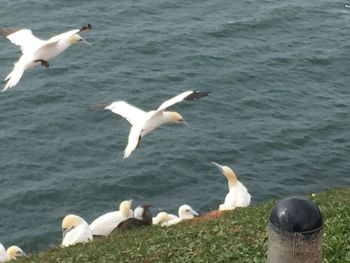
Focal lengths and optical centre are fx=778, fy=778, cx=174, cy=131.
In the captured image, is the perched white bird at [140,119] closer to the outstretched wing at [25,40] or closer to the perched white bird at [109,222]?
the perched white bird at [109,222]

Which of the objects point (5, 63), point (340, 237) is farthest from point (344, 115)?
point (340, 237)

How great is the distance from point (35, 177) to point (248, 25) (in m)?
16.0

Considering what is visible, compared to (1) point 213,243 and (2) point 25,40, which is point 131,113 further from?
(1) point 213,243

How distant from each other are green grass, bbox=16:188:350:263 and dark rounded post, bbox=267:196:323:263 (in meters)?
4.78

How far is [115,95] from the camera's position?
3116 cm

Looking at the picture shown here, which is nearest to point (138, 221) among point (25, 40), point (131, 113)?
point (131, 113)

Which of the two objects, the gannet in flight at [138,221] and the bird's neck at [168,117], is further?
the bird's neck at [168,117]

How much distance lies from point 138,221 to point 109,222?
149cm

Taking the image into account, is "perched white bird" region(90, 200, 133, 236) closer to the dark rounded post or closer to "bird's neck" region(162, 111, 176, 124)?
"bird's neck" region(162, 111, 176, 124)

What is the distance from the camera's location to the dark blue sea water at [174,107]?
2575 centimetres

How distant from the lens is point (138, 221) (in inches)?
690

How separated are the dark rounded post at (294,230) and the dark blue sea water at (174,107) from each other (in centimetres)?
1787

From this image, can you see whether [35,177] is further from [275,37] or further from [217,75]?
[275,37]

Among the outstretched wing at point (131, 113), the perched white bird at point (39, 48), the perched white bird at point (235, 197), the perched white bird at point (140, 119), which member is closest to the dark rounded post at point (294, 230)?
the perched white bird at point (140, 119)
